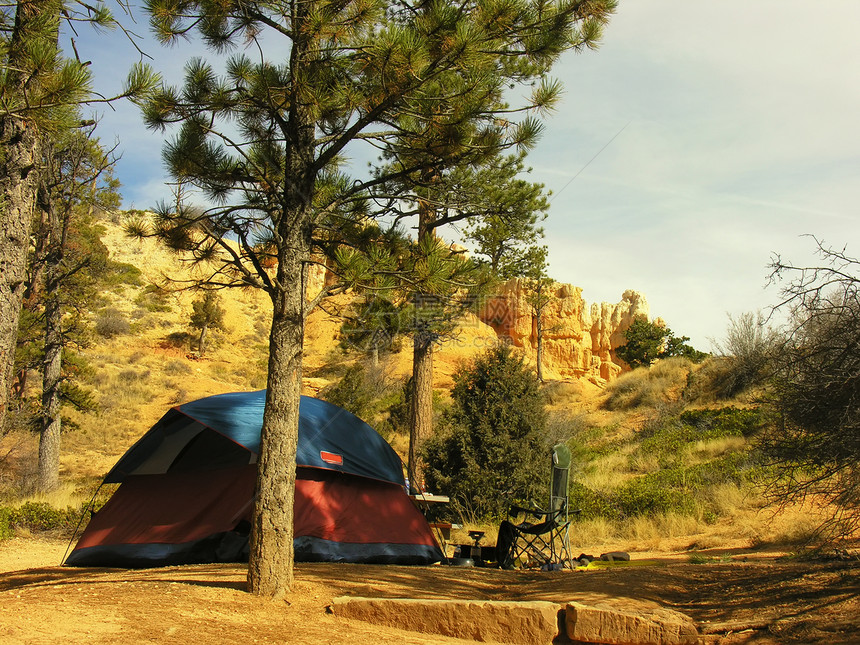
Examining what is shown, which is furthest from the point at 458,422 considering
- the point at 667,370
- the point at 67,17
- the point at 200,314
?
the point at 200,314

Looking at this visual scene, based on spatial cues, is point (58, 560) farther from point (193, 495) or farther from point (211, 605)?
point (211, 605)

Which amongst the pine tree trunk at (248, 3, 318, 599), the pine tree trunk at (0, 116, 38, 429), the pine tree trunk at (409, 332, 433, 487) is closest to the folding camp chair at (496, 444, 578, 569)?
the pine tree trunk at (248, 3, 318, 599)

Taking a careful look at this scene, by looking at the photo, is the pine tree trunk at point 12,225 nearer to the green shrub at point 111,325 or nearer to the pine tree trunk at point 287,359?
the pine tree trunk at point 287,359

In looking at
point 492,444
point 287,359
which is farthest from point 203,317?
point 287,359

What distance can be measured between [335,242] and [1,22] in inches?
120

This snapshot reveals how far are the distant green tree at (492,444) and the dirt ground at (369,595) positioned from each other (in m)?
3.82

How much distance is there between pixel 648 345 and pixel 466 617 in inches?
1624

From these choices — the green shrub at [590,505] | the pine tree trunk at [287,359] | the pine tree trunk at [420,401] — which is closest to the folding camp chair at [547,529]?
the green shrub at [590,505]

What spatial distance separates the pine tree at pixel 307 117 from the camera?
5.05 meters

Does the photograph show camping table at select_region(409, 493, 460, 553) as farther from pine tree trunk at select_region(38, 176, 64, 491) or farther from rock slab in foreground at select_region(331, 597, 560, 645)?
pine tree trunk at select_region(38, 176, 64, 491)

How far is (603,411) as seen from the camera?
27.2 meters

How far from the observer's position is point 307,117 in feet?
19.0

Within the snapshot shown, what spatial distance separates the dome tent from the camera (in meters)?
7.68

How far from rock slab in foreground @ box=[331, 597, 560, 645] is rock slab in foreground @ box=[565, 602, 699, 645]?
17 cm
